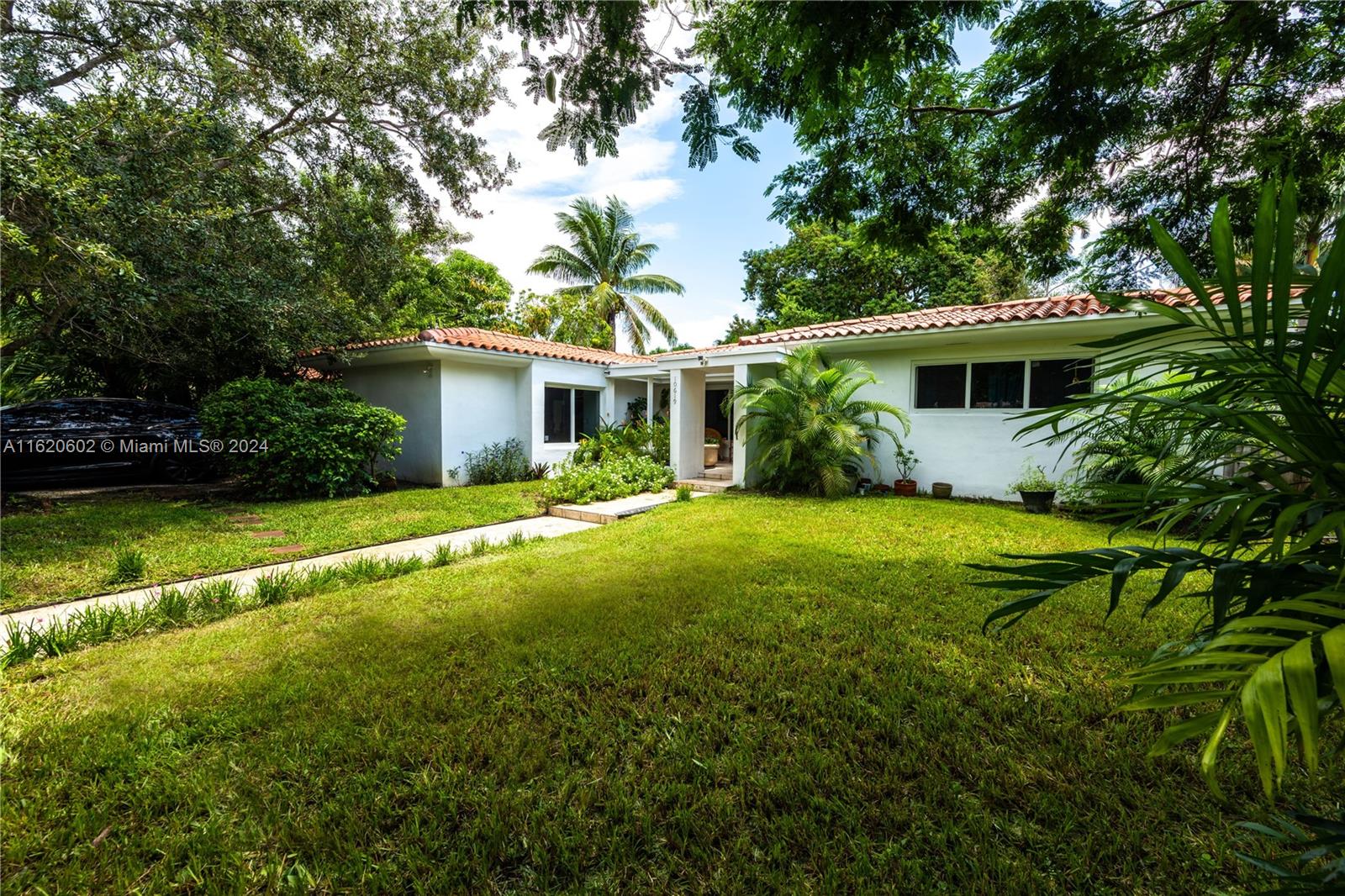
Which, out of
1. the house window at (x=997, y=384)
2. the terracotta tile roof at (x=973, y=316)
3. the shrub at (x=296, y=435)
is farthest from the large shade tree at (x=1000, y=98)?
the shrub at (x=296, y=435)

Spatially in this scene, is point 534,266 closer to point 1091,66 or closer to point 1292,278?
point 1091,66

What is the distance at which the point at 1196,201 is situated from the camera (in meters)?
4.92

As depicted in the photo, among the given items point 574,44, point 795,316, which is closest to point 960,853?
point 574,44

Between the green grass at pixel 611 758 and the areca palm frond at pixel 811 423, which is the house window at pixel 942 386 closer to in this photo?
the areca palm frond at pixel 811 423

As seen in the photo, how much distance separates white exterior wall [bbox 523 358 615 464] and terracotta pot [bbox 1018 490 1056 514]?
9.85m

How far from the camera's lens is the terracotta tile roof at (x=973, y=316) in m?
7.93

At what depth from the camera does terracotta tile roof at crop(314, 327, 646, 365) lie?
10.7 meters

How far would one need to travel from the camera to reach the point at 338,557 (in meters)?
5.95

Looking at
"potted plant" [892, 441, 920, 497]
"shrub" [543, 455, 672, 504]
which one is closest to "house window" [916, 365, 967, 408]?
"potted plant" [892, 441, 920, 497]

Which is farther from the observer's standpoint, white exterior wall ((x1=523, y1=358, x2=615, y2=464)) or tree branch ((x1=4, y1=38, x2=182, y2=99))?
white exterior wall ((x1=523, y1=358, x2=615, y2=464))

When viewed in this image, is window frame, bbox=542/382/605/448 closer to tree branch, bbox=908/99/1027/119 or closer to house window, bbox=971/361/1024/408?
house window, bbox=971/361/1024/408

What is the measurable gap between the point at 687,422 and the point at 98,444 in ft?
37.9

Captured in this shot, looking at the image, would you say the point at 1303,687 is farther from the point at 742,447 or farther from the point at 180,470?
the point at 180,470

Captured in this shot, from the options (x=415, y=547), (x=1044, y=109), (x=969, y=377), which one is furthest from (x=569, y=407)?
(x=1044, y=109)
